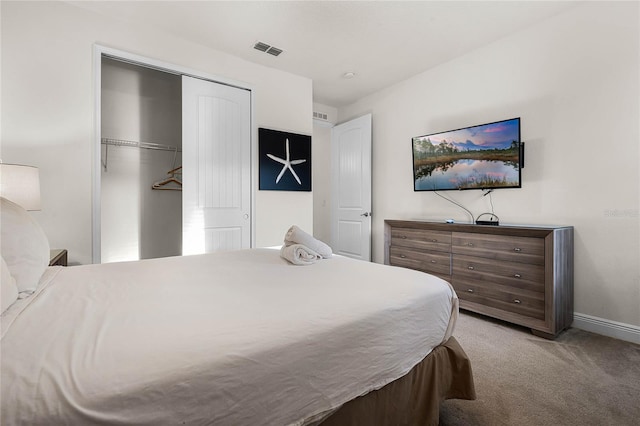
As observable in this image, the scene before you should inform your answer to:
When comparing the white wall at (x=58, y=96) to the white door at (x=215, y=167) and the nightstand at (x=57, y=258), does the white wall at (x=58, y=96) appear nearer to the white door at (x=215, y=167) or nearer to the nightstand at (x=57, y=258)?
the nightstand at (x=57, y=258)

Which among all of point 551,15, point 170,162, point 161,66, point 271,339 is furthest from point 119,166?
point 551,15

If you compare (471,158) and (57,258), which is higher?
(471,158)

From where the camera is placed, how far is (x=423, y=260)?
3305mm

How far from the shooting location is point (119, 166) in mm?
3578

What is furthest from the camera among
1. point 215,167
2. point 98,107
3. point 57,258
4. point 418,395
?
point 215,167

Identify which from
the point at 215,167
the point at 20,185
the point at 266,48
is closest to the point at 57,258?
the point at 20,185

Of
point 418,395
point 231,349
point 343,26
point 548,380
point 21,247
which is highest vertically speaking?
point 343,26

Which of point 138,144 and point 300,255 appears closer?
point 300,255

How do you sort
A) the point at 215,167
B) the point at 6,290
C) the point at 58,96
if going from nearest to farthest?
the point at 6,290, the point at 58,96, the point at 215,167

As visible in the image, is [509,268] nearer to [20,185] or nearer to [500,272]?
[500,272]

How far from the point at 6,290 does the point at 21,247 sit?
1.32ft

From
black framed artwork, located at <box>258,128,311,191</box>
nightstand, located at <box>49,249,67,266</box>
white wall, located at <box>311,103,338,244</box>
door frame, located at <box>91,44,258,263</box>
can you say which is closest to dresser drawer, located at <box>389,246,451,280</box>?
black framed artwork, located at <box>258,128,311,191</box>

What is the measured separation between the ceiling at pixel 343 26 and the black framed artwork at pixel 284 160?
896 millimetres

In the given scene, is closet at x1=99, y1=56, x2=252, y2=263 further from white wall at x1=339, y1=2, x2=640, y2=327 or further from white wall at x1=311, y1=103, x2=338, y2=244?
white wall at x1=311, y1=103, x2=338, y2=244
